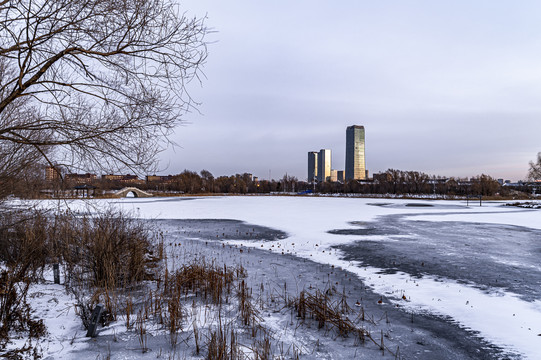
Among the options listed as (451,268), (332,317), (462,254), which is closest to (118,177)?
(332,317)

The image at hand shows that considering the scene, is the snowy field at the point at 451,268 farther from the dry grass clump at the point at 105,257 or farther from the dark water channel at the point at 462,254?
the dry grass clump at the point at 105,257

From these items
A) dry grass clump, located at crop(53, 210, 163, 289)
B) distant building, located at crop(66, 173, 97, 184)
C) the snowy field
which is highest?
distant building, located at crop(66, 173, 97, 184)

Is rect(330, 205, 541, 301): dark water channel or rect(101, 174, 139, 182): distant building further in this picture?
rect(330, 205, 541, 301): dark water channel

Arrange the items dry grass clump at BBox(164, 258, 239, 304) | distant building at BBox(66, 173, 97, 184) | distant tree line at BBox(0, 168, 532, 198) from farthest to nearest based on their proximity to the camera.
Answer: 1. distant tree line at BBox(0, 168, 532, 198)
2. dry grass clump at BBox(164, 258, 239, 304)
3. distant building at BBox(66, 173, 97, 184)

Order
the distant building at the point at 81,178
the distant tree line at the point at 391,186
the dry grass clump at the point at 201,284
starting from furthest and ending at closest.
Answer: the distant tree line at the point at 391,186 < the dry grass clump at the point at 201,284 < the distant building at the point at 81,178

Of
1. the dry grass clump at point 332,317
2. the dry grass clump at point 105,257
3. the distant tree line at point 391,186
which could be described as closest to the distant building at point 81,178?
the dry grass clump at point 105,257

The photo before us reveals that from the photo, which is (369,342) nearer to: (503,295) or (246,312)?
(246,312)

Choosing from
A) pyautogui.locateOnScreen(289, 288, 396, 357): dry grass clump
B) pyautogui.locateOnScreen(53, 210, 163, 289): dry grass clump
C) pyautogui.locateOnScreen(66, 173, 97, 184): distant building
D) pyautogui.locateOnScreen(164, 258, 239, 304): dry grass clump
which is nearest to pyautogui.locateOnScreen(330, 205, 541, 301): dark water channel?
pyautogui.locateOnScreen(289, 288, 396, 357): dry grass clump

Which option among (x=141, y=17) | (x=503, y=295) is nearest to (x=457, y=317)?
(x=503, y=295)

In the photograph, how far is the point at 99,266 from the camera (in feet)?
25.2

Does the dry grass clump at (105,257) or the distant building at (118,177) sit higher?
the distant building at (118,177)

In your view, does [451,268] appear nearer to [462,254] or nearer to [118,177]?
[462,254]

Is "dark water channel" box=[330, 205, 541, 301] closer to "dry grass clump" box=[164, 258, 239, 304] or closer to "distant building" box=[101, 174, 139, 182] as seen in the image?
"dry grass clump" box=[164, 258, 239, 304]

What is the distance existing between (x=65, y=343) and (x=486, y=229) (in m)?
21.2
